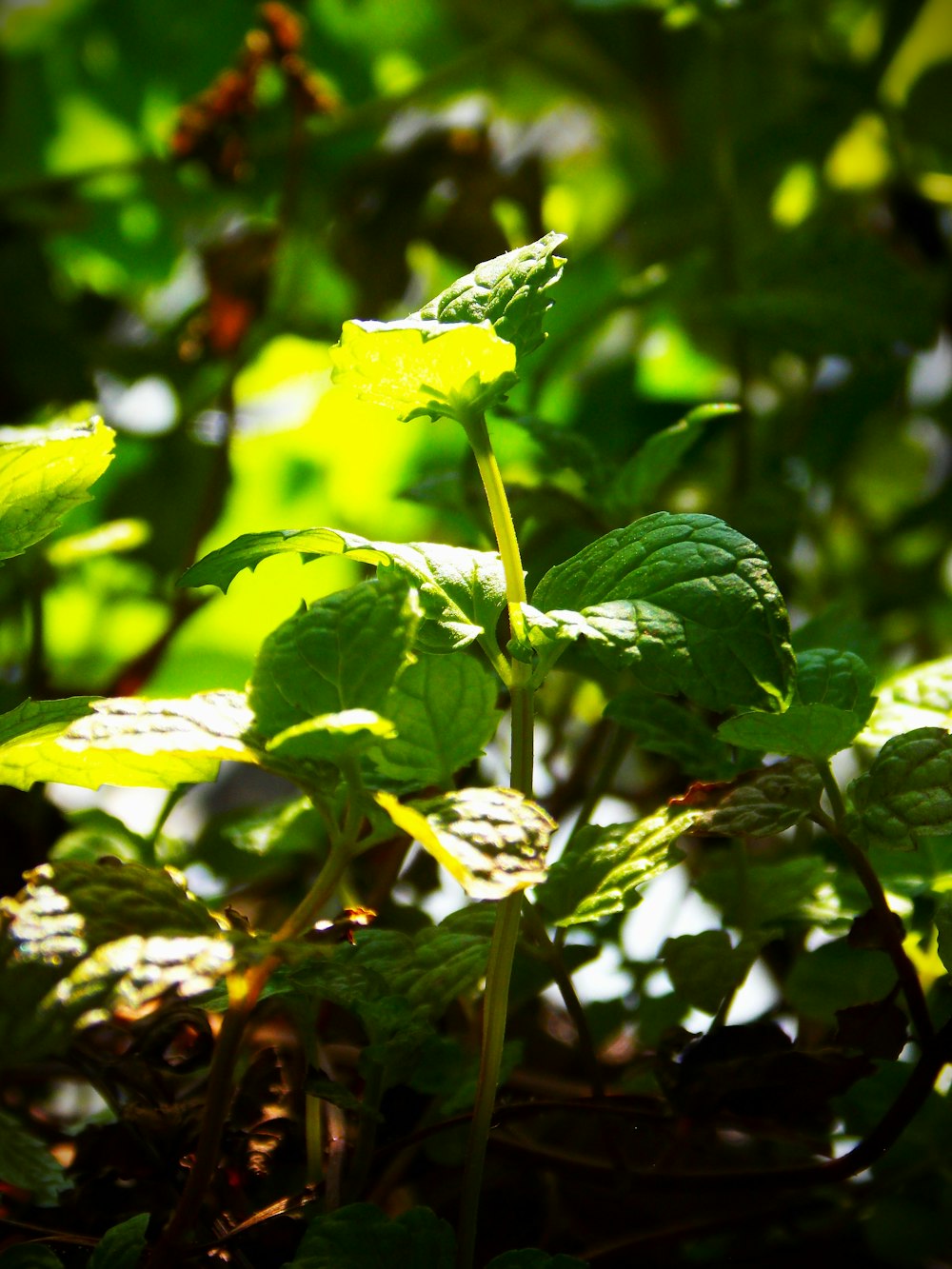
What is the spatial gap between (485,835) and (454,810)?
0.02 meters

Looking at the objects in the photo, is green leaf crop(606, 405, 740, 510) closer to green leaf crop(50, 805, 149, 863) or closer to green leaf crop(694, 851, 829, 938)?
green leaf crop(694, 851, 829, 938)

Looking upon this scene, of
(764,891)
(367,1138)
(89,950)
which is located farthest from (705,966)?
(89,950)

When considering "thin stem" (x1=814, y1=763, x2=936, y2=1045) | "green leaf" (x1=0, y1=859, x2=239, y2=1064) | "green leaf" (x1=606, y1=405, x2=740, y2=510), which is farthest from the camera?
"green leaf" (x1=606, y1=405, x2=740, y2=510)

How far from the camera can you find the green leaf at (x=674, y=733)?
503 millimetres

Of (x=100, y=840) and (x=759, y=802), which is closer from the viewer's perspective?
(x=759, y=802)

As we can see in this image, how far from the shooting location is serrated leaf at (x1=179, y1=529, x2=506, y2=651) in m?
0.40

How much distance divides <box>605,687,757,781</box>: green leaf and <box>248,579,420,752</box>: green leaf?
0.16 metres

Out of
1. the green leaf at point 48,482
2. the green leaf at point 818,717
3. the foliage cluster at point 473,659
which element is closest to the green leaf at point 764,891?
the foliage cluster at point 473,659

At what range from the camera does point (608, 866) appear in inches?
17.2

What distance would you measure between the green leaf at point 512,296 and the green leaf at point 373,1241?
327mm

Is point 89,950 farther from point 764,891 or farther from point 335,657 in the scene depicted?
point 764,891

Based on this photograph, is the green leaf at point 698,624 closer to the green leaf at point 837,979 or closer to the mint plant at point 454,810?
the mint plant at point 454,810

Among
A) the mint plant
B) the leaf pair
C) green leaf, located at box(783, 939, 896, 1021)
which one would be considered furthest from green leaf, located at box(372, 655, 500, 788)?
green leaf, located at box(783, 939, 896, 1021)

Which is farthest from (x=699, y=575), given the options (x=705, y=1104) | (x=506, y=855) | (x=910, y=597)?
(x=910, y=597)
